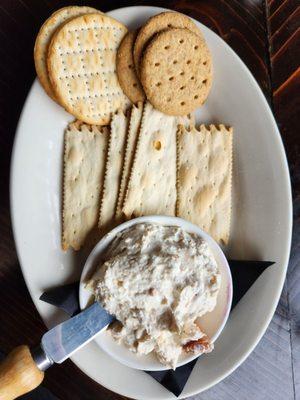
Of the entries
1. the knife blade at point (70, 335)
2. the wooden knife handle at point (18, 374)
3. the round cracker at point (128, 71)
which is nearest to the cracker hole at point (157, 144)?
the round cracker at point (128, 71)

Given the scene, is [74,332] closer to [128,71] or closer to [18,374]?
[18,374]

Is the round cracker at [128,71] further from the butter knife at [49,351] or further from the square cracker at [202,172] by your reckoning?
the butter knife at [49,351]

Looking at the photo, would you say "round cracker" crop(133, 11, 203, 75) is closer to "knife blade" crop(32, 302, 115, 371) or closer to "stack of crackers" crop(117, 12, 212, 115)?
"stack of crackers" crop(117, 12, 212, 115)

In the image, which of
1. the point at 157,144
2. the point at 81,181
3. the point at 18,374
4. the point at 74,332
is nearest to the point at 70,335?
the point at 74,332

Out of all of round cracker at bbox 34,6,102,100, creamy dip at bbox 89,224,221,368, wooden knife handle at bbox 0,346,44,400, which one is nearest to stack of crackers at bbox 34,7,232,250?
round cracker at bbox 34,6,102,100

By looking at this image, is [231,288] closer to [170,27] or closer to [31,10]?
[170,27]

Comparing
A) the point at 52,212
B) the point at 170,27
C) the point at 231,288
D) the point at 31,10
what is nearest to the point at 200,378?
the point at 231,288
